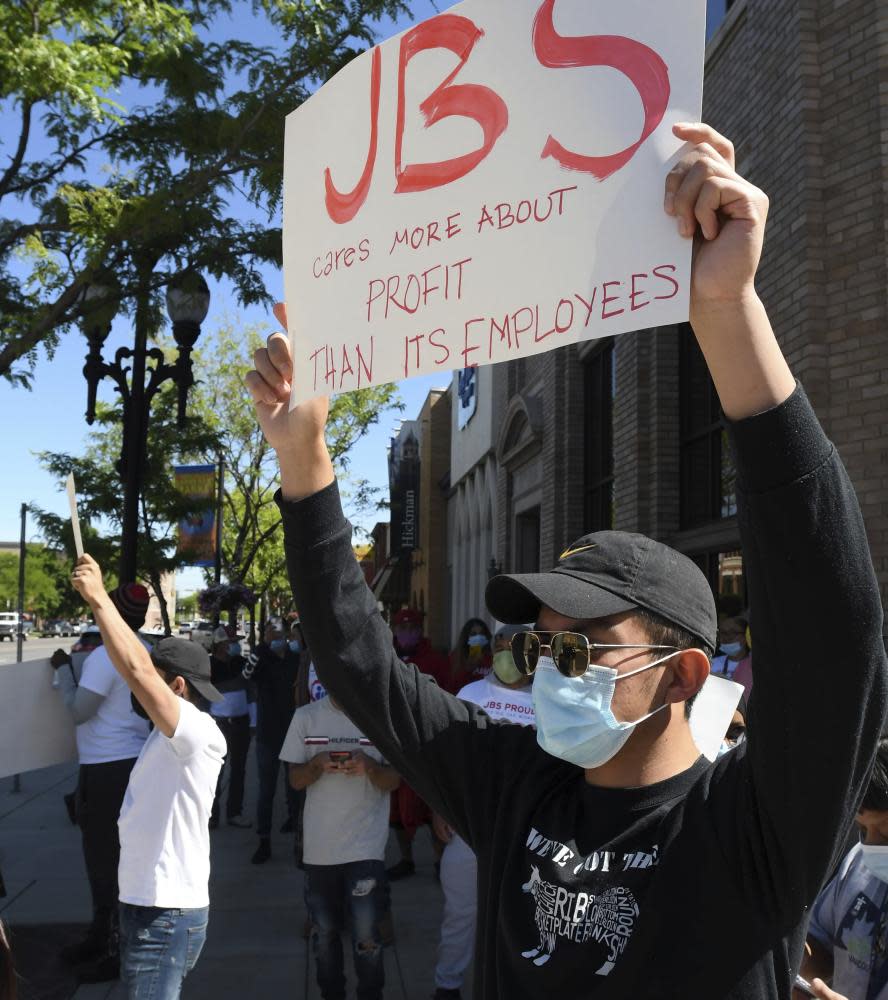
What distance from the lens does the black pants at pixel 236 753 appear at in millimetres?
10367

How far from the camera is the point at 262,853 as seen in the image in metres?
9.15

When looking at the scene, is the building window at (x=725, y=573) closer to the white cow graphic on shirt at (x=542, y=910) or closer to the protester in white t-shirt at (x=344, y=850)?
the protester in white t-shirt at (x=344, y=850)

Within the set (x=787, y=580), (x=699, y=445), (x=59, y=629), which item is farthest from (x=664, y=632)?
(x=59, y=629)

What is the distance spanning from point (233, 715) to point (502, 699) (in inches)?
204

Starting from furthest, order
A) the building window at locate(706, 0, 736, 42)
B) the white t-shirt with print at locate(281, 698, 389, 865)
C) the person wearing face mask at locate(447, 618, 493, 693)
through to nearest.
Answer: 1. the building window at locate(706, 0, 736, 42)
2. the person wearing face mask at locate(447, 618, 493, 693)
3. the white t-shirt with print at locate(281, 698, 389, 865)

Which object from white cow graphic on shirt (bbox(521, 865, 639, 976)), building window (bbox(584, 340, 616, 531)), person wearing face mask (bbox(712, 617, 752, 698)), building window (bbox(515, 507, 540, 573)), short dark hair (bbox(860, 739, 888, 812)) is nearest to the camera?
white cow graphic on shirt (bbox(521, 865, 639, 976))

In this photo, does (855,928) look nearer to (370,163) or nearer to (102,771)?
(370,163)

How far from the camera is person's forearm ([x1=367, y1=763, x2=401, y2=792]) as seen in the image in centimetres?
555

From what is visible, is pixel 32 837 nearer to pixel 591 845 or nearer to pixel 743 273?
pixel 591 845

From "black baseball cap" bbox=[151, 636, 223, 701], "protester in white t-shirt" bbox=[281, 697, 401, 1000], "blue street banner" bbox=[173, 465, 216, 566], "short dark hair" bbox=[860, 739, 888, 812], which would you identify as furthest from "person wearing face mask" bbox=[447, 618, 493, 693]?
"blue street banner" bbox=[173, 465, 216, 566]

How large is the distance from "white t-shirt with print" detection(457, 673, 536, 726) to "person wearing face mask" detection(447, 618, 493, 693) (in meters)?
1.94

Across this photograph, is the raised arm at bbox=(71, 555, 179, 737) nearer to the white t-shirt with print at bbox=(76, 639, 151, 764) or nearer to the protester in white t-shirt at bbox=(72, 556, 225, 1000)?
the protester in white t-shirt at bbox=(72, 556, 225, 1000)

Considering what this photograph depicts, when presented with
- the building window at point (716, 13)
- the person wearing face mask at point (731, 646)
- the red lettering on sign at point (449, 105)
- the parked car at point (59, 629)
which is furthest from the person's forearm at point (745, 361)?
the parked car at point (59, 629)

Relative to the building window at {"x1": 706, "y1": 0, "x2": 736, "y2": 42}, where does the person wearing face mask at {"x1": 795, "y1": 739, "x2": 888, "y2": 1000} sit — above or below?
below
